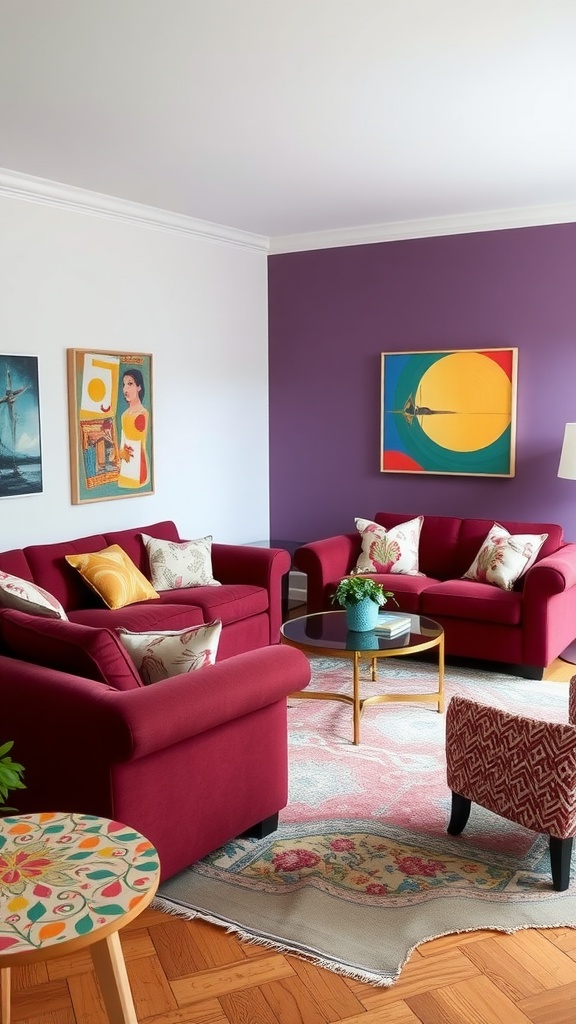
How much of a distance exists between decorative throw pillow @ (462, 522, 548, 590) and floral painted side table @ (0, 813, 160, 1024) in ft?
11.8

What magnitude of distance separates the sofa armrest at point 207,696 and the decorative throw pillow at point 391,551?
2660 millimetres

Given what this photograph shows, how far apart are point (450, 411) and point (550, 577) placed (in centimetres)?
175

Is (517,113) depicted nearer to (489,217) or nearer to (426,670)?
(489,217)

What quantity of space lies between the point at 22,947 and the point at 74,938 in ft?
0.31

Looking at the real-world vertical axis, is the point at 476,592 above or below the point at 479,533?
below

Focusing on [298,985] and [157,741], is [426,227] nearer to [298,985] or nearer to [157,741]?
[157,741]

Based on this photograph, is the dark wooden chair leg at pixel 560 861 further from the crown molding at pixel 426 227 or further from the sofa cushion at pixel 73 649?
the crown molding at pixel 426 227

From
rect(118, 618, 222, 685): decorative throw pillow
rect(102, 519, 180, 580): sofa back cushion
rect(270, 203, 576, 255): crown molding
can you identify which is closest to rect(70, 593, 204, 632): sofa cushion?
rect(102, 519, 180, 580): sofa back cushion

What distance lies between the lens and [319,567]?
18.7ft

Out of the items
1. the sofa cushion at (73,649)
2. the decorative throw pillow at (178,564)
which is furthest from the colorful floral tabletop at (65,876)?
the decorative throw pillow at (178,564)

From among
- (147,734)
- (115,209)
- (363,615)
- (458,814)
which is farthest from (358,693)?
(115,209)

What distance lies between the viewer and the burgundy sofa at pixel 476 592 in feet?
16.6

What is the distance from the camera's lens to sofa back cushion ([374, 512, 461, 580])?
596 cm

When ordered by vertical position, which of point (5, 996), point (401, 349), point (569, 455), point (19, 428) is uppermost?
point (401, 349)
